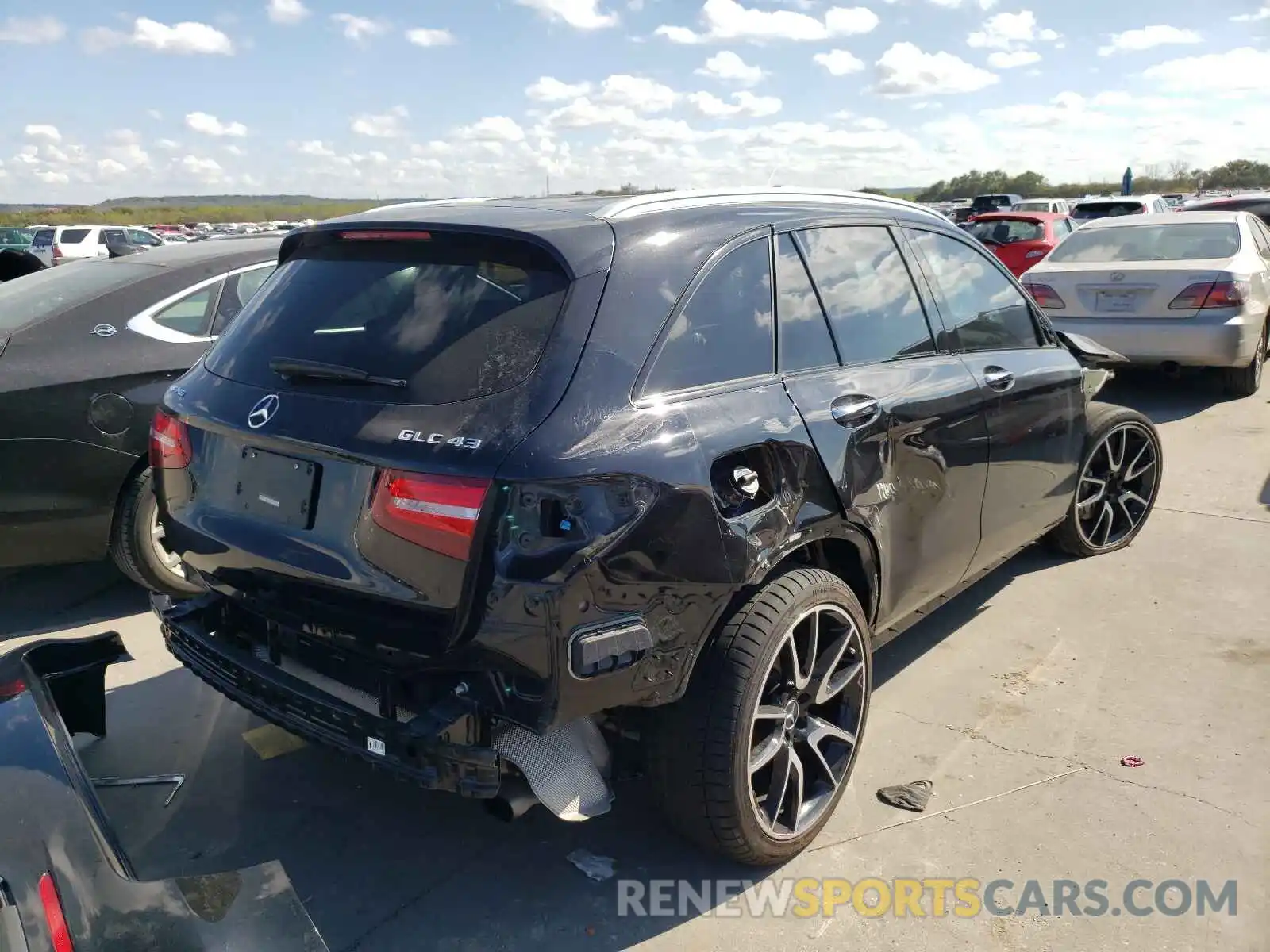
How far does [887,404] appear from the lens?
3068 mm

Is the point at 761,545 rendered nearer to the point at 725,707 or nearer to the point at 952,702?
the point at 725,707

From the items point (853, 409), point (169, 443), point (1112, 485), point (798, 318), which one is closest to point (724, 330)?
point (798, 318)

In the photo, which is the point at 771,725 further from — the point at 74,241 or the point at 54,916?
the point at 74,241

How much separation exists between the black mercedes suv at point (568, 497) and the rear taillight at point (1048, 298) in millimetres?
5918

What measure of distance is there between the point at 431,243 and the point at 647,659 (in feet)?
4.08

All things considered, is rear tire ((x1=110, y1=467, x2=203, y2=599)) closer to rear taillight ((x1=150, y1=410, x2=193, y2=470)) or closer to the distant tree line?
rear taillight ((x1=150, y1=410, x2=193, y2=470))

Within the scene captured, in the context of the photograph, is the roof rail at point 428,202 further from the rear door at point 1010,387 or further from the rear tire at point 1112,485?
the rear tire at point 1112,485

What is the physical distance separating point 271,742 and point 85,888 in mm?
1864

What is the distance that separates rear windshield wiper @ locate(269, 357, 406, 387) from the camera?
238 cm

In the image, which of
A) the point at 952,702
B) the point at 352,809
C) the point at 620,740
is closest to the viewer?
the point at 620,740

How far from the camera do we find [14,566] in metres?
4.06

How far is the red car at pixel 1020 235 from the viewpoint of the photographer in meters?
13.9

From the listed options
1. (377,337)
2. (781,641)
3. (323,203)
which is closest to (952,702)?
(781,641)

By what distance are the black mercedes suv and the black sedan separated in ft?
4.49
